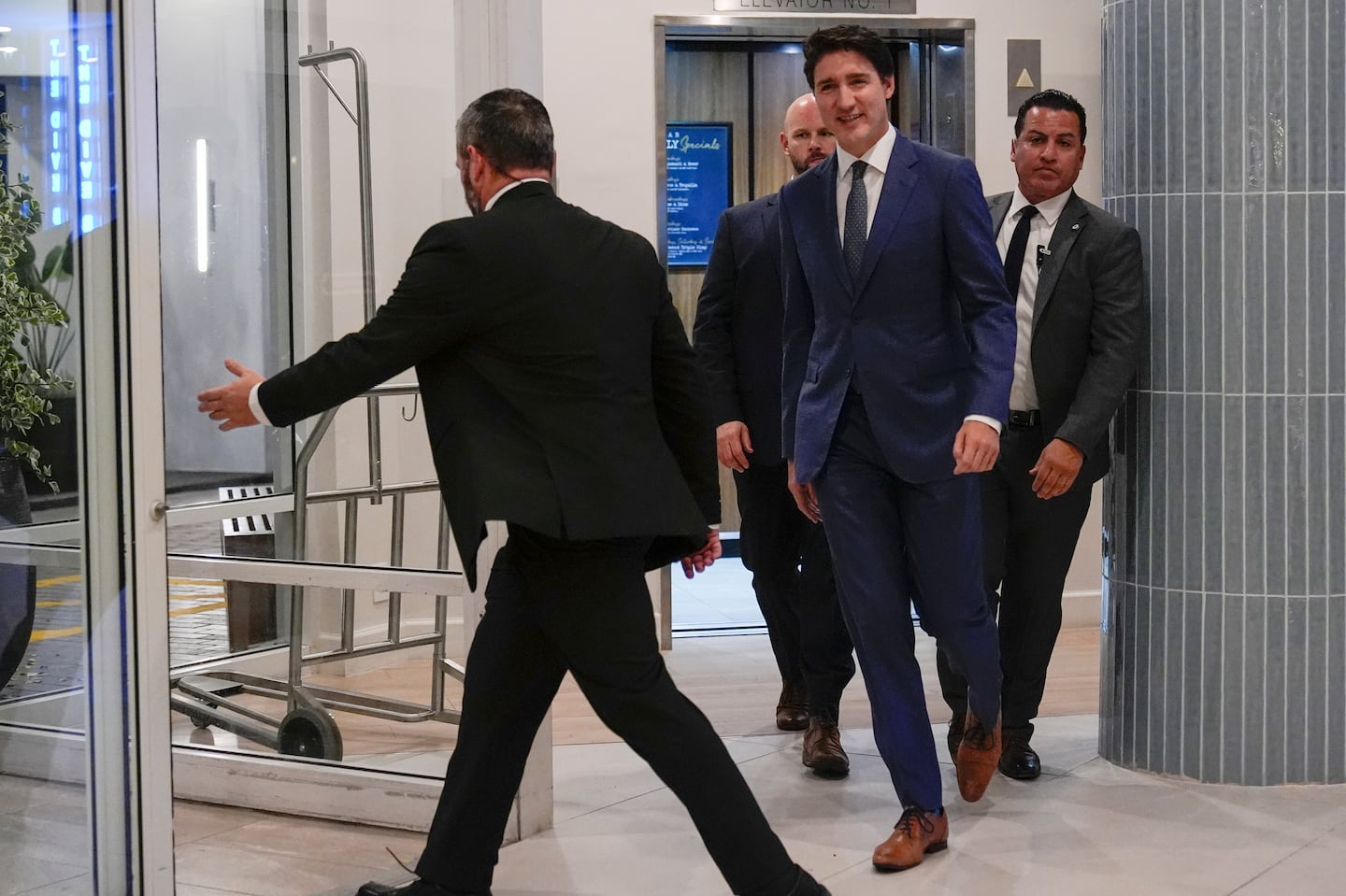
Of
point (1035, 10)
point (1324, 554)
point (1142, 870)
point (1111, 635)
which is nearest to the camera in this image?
point (1142, 870)

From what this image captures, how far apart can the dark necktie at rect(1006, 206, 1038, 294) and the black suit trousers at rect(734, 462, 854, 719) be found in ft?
2.39

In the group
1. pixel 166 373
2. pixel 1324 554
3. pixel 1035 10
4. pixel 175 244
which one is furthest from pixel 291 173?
pixel 1035 10

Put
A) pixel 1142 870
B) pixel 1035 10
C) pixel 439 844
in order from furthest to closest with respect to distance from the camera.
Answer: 1. pixel 1035 10
2. pixel 1142 870
3. pixel 439 844

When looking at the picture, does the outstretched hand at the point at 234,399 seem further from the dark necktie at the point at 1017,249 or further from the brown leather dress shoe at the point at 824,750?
the dark necktie at the point at 1017,249

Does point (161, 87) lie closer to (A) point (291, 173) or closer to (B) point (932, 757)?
(A) point (291, 173)

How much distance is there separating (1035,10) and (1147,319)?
2.36 m

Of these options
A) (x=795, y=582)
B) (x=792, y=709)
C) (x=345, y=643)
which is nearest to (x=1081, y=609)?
(x=792, y=709)

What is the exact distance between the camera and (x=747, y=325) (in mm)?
4117

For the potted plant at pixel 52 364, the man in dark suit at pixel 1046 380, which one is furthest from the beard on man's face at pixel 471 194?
the man in dark suit at pixel 1046 380

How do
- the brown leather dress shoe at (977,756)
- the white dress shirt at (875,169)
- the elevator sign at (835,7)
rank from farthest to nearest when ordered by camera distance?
1. the elevator sign at (835,7)
2. the brown leather dress shoe at (977,756)
3. the white dress shirt at (875,169)

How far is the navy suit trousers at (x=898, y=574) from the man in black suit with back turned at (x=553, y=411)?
58 centimetres

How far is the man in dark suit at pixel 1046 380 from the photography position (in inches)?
145

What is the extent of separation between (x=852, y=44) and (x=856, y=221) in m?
0.35

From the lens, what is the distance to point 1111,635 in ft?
13.0
